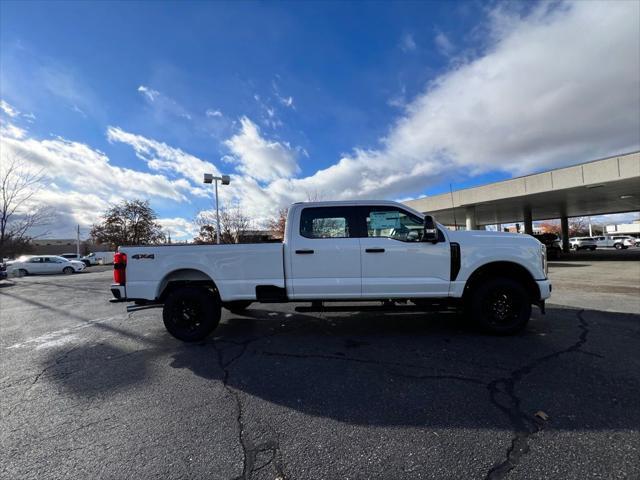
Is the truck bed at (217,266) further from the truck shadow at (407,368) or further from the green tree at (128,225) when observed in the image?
the green tree at (128,225)

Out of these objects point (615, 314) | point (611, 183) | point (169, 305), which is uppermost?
point (611, 183)

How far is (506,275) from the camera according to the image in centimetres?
530

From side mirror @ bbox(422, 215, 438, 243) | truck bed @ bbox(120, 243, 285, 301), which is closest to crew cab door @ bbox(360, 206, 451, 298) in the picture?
side mirror @ bbox(422, 215, 438, 243)

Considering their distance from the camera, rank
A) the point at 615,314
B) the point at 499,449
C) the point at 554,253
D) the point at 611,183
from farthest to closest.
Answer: the point at 554,253 < the point at 611,183 < the point at 615,314 < the point at 499,449

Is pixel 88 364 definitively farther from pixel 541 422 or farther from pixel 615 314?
pixel 615 314

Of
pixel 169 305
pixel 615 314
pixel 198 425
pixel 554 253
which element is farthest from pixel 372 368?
pixel 554 253

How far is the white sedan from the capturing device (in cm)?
2479

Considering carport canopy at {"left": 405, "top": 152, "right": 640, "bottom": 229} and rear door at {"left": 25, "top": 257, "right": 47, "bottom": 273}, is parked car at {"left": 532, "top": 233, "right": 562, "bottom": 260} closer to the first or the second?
carport canopy at {"left": 405, "top": 152, "right": 640, "bottom": 229}

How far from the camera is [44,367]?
14.5 feet

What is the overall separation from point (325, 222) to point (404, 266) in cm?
147

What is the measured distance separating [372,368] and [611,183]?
60.4 feet

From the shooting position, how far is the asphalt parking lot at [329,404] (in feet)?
7.64

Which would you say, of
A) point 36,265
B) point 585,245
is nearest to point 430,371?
point 36,265

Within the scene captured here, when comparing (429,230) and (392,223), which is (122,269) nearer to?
(392,223)
